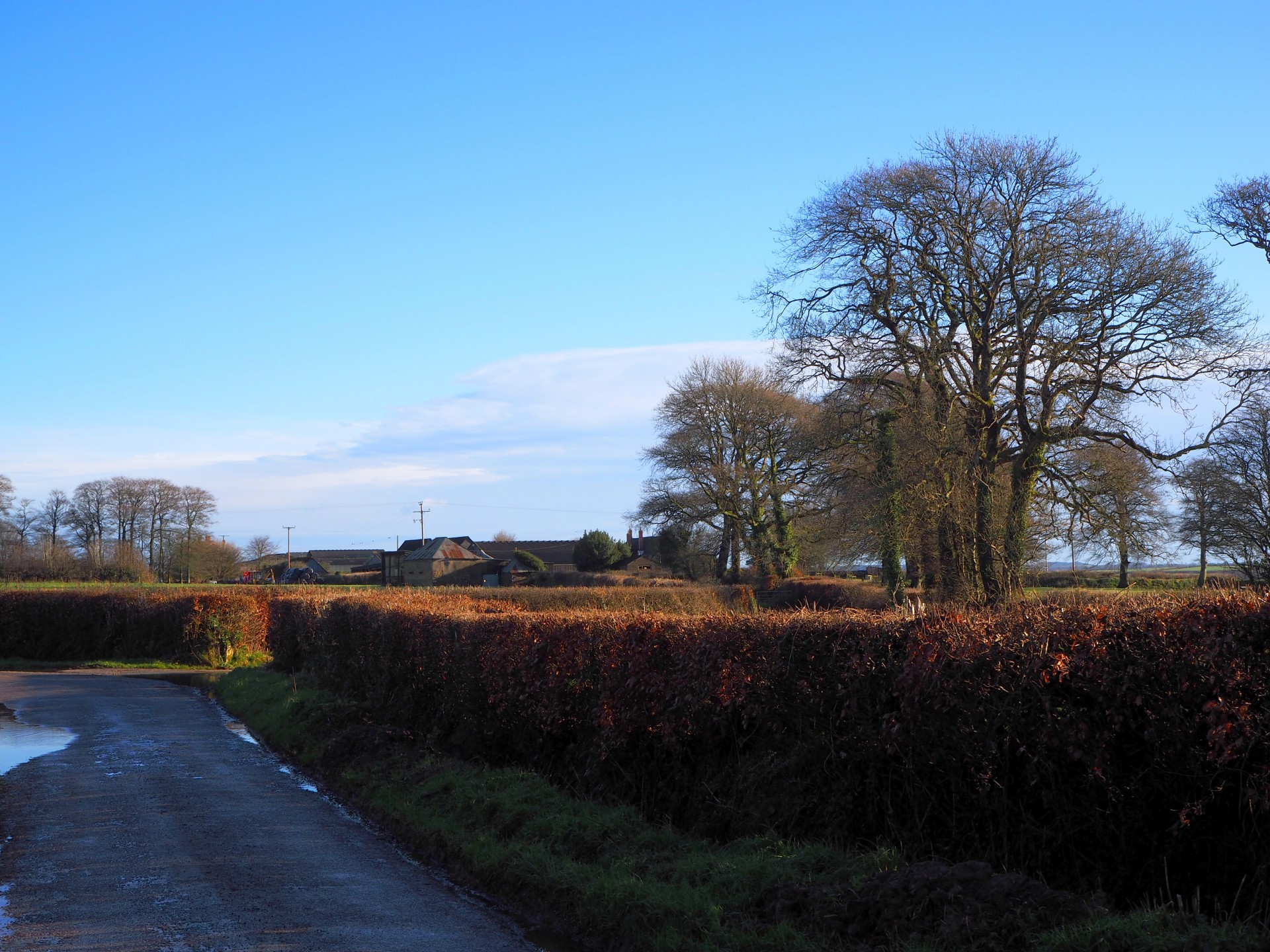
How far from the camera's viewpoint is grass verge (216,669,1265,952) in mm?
4977

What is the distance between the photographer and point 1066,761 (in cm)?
565

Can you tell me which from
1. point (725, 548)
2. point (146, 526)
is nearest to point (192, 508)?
point (146, 526)

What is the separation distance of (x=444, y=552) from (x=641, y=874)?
9017 cm

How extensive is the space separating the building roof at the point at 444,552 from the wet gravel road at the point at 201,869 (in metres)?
78.0

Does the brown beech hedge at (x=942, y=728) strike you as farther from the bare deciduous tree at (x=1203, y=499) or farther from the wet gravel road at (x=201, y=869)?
the bare deciduous tree at (x=1203, y=499)

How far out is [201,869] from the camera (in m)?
8.09

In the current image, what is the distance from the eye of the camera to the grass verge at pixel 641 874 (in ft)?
16.3

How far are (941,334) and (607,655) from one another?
2116cm

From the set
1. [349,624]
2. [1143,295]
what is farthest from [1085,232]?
[349,624]

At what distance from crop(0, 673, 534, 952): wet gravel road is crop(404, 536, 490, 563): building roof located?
256ft

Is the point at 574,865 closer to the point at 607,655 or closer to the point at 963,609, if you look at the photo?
the point at 607,655

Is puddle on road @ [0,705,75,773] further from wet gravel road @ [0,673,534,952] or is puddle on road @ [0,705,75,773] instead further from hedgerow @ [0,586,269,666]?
hedgerow @ [0,586,269,666]

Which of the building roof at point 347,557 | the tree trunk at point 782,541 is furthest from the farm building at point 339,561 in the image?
the tree trunk at point 782,541

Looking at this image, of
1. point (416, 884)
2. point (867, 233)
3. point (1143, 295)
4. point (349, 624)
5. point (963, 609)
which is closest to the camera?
point (963, 609)
